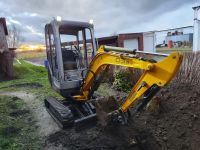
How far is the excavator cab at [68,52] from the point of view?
6.04 m

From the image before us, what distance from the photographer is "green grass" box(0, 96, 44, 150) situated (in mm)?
5423

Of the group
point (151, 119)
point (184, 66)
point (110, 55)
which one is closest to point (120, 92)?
point (184, 66)

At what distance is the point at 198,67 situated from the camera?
8281mm

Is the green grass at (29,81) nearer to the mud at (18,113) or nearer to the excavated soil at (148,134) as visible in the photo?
the mud at (18,113)

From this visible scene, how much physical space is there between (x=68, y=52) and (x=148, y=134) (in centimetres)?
286

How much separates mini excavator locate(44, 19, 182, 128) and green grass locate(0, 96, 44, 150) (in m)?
0.71

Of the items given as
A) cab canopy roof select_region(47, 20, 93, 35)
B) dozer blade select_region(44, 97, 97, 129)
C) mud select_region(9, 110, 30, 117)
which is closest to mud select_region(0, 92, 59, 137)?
mud select_region(9, 110, 30, 117)

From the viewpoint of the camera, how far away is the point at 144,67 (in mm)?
4336

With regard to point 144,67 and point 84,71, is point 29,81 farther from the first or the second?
point 144,67

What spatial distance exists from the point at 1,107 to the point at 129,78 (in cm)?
517

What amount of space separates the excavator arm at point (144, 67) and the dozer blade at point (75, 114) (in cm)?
114

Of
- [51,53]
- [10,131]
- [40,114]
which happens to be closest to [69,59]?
[51,53]

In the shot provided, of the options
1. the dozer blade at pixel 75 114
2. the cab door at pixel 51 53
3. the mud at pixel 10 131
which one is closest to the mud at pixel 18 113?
the mud at pixel 10 131

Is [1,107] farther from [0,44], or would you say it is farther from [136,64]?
[0,44]
